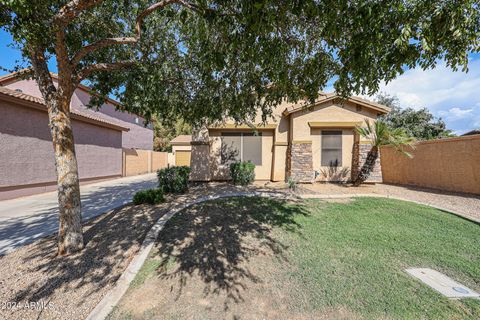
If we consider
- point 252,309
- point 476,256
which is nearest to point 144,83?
point 252,309

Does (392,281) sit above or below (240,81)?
below

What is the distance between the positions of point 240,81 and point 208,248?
4.45 m

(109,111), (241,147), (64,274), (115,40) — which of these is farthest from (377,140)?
(109,111)

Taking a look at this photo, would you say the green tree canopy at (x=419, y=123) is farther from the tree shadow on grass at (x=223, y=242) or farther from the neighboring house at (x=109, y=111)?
the neighboring house at (x=109, y=111)

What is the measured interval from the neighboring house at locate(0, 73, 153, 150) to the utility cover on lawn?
15.1m

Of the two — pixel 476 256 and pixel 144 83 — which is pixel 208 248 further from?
pixel 476 256

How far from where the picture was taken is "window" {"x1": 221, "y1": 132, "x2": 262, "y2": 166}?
11.3 m

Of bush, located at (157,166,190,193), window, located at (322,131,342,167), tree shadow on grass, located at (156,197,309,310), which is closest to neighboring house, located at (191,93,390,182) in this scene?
window, located at (322,131,342,167)

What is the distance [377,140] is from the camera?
9.24 meters

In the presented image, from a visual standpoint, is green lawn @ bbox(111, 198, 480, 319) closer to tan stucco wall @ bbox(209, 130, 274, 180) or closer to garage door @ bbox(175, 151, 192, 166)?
tan stucco wall @ bbox(209, 130, 274, 180)

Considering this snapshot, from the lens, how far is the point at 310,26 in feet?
14.6

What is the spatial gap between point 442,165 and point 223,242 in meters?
10.9

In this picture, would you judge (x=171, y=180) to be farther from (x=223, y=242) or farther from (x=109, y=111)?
(x=109, y=111)

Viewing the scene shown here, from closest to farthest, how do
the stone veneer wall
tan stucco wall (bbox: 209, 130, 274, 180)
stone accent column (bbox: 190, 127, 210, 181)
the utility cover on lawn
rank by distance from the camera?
the utility cover on lawn
the stone veneer wall
stone accent column (bbox: 190, 127, 210, 181)
tan stucco wall (bbox: 209, 130, 274, 180)
